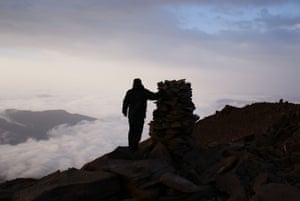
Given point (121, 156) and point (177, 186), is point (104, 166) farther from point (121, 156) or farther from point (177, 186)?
point (177, 186)

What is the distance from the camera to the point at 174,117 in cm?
1720

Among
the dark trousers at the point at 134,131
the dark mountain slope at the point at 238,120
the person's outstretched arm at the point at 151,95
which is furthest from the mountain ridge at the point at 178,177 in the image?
the dark mountain slope at the point at 238,120

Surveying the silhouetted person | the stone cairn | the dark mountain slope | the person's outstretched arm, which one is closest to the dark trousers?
the silhouetted person

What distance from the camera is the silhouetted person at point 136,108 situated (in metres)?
17.0

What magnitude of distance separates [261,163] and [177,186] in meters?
4.23

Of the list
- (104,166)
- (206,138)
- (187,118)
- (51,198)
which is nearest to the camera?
(51,198)

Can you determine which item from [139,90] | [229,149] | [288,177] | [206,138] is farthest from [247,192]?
[206,138]

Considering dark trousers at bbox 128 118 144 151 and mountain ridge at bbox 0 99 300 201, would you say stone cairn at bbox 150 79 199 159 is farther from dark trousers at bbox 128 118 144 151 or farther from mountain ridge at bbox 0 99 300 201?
dark trousers at bbox 128 118 144 151

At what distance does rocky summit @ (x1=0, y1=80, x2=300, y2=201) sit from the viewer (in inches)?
537

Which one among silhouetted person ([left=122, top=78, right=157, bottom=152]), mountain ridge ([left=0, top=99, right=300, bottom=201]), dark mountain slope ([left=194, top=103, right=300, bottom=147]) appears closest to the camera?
mountain ridge ([left=0, top=99, right=300, bottom=201])

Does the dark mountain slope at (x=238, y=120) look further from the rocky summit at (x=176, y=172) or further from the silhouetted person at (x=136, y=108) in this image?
the silhouetted person at (x=136, y=108)

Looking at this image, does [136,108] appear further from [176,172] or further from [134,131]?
[176,172]

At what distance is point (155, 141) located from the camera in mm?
17734

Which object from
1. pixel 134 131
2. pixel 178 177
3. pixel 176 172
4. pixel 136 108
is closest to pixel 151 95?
pixel 136 108
